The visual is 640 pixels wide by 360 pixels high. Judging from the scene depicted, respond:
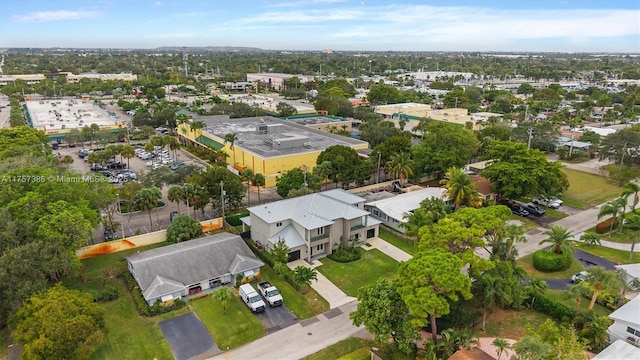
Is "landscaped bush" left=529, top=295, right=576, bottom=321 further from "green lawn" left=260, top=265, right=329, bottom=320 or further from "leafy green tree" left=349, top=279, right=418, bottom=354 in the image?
"green lawn" left=260, top=265, right=329, bottom=320

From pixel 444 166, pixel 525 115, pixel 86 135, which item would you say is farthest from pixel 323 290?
pixel 525 115

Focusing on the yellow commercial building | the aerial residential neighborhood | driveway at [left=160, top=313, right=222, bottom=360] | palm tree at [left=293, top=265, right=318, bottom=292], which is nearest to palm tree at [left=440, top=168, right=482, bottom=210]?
the aerial residential neighborhood

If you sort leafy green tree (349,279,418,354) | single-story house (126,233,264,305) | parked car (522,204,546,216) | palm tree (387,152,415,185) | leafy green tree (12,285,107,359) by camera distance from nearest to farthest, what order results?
leafy green tree (12,285,107,359)
leafy green tree (349,279,418,354)
single-story house (126,233,264,305)
parked car (522,204,546,216)
palm tree (387,152,415,185)

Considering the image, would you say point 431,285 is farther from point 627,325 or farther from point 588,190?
point 588,190

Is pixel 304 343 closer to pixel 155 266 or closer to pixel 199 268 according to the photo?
pixel 199 268

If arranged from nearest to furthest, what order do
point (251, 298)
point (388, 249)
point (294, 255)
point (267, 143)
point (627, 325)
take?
point (627, 325), point (251, 298), point (294, 255), point (388, 249), point (267, 143)

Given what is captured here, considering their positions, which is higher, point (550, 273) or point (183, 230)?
point (183, 230)

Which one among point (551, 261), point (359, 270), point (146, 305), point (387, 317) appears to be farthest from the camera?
point (359, 270)

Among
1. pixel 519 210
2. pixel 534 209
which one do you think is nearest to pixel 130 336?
pixel 519 210
